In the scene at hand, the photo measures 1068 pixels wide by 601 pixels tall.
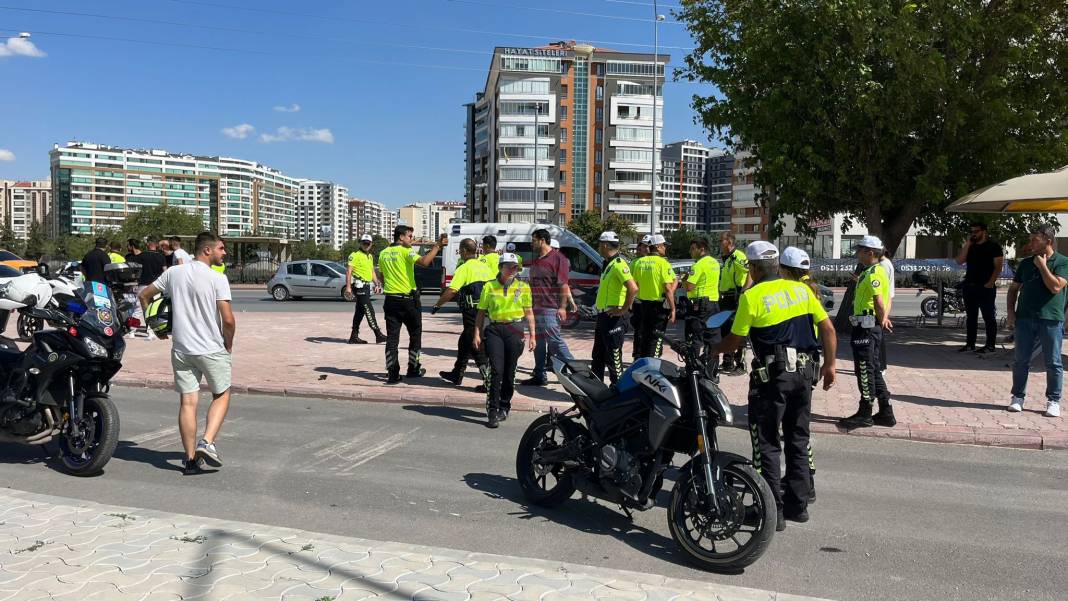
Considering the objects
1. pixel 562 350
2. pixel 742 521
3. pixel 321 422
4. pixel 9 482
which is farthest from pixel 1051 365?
pixel 9 482

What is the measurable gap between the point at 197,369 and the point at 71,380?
0.91 meters

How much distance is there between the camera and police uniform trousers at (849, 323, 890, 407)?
292 inches

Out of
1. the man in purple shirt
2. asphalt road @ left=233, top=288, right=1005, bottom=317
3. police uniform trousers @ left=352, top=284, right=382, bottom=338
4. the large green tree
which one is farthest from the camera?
asphalt road @ left=233, top=288, right=1005, bottom=317

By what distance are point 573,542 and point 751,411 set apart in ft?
4.38

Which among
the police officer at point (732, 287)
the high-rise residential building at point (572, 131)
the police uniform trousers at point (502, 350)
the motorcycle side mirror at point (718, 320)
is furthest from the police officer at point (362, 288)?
the high-rise residential building at point (572, 131)

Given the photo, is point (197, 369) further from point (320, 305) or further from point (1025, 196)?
point (320, 305)

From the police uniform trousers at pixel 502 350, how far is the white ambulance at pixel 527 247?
10365 mm

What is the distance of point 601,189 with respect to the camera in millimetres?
97062

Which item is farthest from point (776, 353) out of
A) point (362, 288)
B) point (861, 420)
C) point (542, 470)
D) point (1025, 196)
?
point (362, 288)

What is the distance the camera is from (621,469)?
4.81 m

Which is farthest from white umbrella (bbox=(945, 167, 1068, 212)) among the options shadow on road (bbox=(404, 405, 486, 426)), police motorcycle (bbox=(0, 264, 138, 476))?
police motorcycle (bbox=(0, 264, 138, 476))

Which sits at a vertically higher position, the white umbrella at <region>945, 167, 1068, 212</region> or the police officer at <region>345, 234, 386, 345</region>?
the white umbrella at <region>945, 167, 1068, 212</region>

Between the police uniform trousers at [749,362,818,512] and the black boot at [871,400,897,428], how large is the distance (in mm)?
3207

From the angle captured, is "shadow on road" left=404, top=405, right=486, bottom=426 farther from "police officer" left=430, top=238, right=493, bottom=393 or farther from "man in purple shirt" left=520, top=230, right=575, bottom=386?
"man in purple shirt" left=520, top=230, right=575, bottom=386
